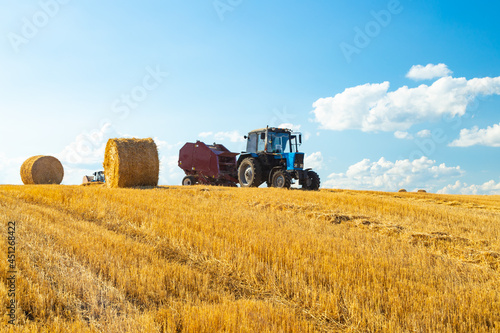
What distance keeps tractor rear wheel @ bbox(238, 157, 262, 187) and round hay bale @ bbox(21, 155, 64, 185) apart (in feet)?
35.4

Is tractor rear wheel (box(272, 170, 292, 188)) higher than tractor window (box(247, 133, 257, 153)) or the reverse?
the reverse

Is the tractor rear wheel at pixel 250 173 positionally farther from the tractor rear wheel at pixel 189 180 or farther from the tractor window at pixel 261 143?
the tractor rear wheel at pixel 189 180

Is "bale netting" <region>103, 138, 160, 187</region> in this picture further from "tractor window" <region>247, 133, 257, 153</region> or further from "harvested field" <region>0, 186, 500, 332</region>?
"harvested field" <region>0, 186, 500, 332</region>

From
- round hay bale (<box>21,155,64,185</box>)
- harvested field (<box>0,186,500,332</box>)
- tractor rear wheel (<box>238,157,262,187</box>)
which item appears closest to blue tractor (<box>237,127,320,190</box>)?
tractor rear wheel (<box>238,157,262,187</box>)

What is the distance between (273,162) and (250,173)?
114cm

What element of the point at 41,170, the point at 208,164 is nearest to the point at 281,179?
the point at 208,164

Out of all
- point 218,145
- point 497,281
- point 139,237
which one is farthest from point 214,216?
point 218,145

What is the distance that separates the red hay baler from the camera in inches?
746

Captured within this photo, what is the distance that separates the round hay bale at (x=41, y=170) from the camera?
61.8ft

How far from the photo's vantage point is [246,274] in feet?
14.3

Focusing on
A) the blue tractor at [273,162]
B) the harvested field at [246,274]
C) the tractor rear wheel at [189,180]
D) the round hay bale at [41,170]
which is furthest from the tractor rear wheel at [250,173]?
the round hay bale at [41,170]

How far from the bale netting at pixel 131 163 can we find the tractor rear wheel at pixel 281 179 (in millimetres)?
4823

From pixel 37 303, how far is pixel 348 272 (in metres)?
3.28

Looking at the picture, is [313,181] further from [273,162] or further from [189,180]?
[189,180]
